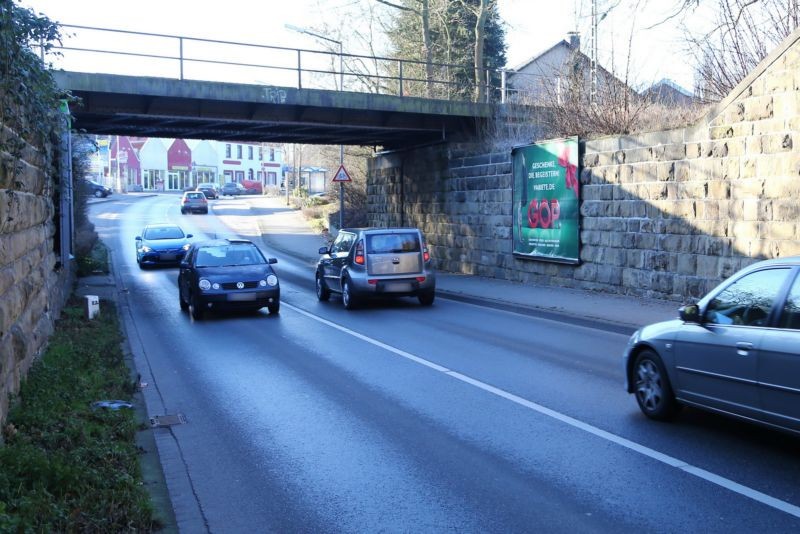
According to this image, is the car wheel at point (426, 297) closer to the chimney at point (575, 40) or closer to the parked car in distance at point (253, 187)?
the chimney at point (575, 40)

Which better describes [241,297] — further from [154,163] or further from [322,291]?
[154,163]

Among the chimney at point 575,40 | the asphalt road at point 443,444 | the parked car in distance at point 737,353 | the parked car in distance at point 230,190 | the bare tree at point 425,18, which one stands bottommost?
the asphalt road at point 443,444

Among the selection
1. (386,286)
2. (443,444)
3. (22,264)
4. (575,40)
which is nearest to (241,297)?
(386,286)

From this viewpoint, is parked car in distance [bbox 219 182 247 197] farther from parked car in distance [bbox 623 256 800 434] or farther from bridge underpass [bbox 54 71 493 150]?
parked car in distance [bbox 623 256 800 434]

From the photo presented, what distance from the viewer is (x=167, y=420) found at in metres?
8.00

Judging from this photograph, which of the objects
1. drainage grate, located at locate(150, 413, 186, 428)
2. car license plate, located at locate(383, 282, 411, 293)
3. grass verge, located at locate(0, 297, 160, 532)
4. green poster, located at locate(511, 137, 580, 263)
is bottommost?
drainage grate, located at locate(150, 413, 186, 428)

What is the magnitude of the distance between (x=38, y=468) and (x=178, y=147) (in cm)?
10638

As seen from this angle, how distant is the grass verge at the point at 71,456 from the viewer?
16.0ft

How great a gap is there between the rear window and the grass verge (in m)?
8.07

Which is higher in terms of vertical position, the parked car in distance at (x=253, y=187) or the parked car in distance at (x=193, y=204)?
the parked car in distance at (x=253, y=187)

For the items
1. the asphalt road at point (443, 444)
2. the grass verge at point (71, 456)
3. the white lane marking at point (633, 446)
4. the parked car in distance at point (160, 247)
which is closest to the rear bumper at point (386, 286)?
the asphalt road at point (443, 444)

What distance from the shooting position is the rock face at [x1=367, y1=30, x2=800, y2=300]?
→ 13969 mm

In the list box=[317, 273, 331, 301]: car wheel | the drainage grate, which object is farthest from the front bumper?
the drainage grate

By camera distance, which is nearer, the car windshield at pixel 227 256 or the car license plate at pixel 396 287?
the car windshield at pixel 227 256
